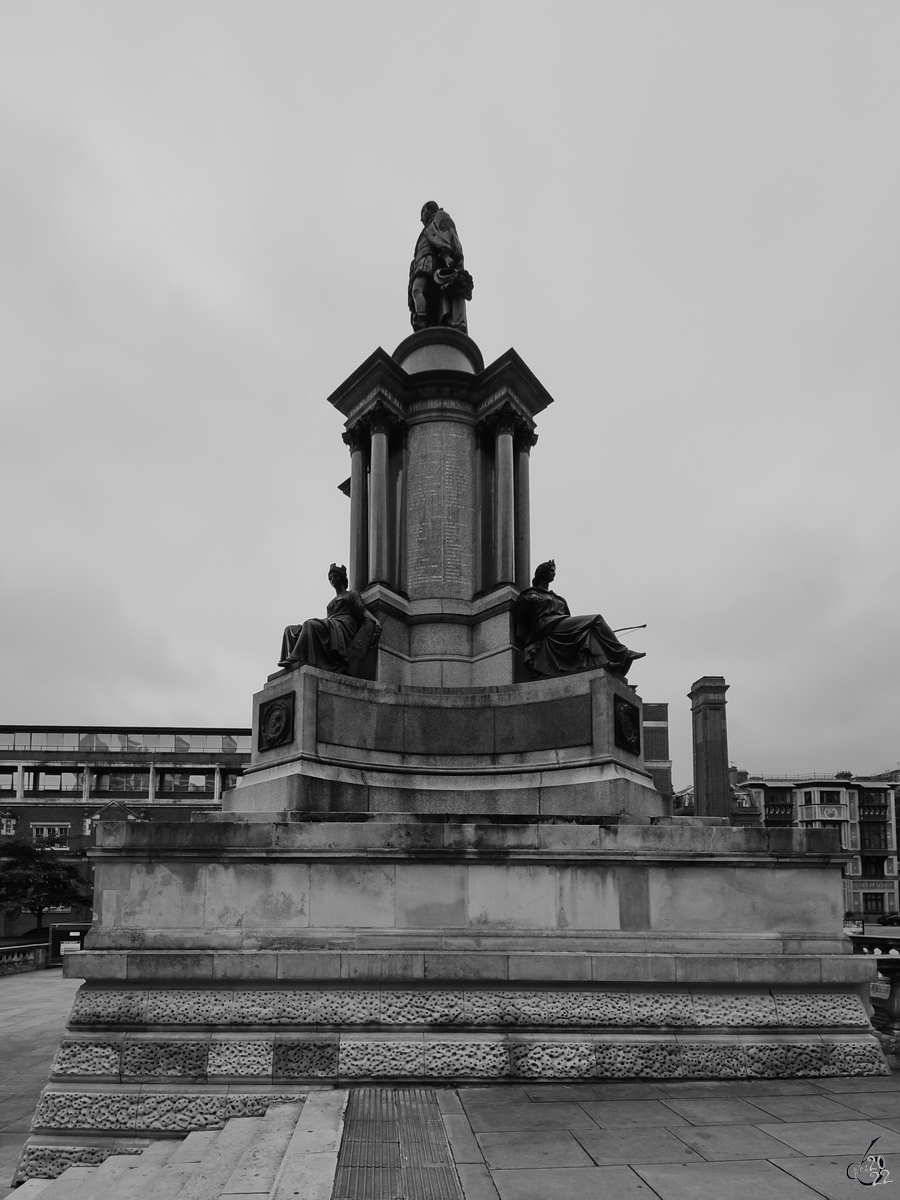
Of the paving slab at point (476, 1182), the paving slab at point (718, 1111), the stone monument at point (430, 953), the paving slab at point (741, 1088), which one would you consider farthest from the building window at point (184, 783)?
the paving slab at point (476, 1182)

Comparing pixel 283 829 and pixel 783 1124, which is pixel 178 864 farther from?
pixel 783 1124

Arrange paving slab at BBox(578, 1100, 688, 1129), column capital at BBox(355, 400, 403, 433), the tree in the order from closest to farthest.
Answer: paving slab at BBox(578, 1100, 688, 1129)
column capital at BBox(355, 400, 403, 433)
the tree

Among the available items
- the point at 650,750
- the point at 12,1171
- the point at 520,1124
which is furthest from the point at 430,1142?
the point at 650,750

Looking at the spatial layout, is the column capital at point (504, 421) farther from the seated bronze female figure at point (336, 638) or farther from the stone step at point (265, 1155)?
the stone step at point (265, 1155)

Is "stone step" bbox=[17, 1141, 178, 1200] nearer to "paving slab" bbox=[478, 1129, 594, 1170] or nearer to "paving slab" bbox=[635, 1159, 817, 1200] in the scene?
"paving slab" bbox=[478, 1129, 594, 1170]

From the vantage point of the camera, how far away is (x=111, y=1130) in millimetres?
8250

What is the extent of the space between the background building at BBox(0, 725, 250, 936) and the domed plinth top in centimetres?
7197

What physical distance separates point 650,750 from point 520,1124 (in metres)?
66.6

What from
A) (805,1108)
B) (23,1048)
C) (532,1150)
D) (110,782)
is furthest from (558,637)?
(110,782)

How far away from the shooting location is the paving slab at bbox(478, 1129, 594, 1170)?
20.6ft

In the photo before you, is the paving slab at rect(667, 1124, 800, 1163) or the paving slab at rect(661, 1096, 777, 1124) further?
the paving slab at rect(661, 1096, 777, 1124)

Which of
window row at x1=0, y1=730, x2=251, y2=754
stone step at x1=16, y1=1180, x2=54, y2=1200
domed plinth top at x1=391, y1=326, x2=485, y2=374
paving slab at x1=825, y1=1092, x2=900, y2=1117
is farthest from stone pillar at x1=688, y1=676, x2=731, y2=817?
window row at x1=0, y1=730, x2=251, y2=754

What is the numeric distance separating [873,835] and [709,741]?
62414 mm
